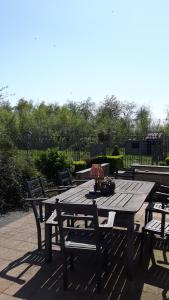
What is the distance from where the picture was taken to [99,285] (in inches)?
125

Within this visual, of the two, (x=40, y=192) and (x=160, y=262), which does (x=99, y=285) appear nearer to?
(x=160, y=262)

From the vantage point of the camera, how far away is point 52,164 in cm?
932

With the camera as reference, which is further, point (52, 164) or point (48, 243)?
point (52, 164)

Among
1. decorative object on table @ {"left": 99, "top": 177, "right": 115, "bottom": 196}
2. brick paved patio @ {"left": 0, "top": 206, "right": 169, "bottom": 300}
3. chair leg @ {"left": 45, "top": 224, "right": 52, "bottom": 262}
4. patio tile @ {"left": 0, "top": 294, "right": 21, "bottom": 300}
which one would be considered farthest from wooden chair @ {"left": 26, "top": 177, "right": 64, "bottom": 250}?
patio tile @ {"left": 0, "top": 294, "right": 21, "bottom": 300}

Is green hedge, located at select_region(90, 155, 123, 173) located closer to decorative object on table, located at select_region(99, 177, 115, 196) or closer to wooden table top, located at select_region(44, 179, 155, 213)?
wooden table top, located at select_region(44, 179, 155, 213)

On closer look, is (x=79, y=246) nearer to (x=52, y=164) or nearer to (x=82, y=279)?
(x=82, y=279)

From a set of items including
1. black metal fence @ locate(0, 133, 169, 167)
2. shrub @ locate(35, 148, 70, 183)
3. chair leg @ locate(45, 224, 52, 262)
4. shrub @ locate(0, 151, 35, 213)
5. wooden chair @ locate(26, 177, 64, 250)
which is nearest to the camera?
chair leg @ locate(45, 224, 52, 262)

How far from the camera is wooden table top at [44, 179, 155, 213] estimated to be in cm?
362

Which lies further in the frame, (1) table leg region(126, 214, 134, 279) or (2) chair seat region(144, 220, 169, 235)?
(2) chair seat region(144, 220, 169, 235)

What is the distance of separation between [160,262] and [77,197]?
1310 mm

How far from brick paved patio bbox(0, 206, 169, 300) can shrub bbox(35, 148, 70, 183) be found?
4719 mm

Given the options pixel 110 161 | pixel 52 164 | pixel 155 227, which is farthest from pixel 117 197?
pixel 110 161

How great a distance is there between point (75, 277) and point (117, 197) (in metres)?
1.15

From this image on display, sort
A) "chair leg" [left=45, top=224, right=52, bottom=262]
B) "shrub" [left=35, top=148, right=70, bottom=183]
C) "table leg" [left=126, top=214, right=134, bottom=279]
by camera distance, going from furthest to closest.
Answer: "shrub" [left=35, top=148, right=70, bottom=183]
"chair leg" [left=45, top=224, right=52, bottom=262]
"table leg" [left=126, top=214, right=134, bottom=279]
